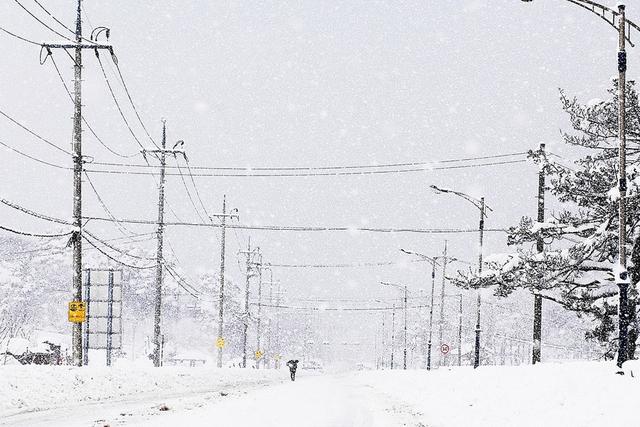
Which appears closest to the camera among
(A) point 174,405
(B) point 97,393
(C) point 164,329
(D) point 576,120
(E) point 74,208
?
(A) point 174,405

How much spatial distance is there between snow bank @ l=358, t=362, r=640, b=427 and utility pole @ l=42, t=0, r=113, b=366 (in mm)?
12696

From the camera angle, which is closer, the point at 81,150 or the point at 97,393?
the point at 97,393

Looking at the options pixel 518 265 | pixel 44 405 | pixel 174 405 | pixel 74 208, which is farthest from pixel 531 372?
pixel 74 208

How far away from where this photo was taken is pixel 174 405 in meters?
16.3

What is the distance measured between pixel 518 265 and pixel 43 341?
35.9m

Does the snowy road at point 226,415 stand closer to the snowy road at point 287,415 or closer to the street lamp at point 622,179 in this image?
the snowy road at point 287,415

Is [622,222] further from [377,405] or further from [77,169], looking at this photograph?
[77,169]

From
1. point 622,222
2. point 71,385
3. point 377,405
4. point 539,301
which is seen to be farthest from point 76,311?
point 622,222

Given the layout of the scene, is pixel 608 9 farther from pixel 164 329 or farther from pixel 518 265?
pixel 164 329

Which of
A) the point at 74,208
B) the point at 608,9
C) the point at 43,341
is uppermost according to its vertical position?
the point at 608,9

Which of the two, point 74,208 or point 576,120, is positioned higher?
point 576,120

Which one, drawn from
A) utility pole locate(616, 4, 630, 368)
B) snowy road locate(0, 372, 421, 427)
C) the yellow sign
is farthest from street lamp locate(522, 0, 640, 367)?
the yellow sign

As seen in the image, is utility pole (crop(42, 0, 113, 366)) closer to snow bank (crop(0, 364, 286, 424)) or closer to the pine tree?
snow bank (crop(0, 364, 286, 424))

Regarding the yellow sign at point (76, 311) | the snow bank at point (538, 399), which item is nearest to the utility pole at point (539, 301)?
the snow bank at point (538, 399)
